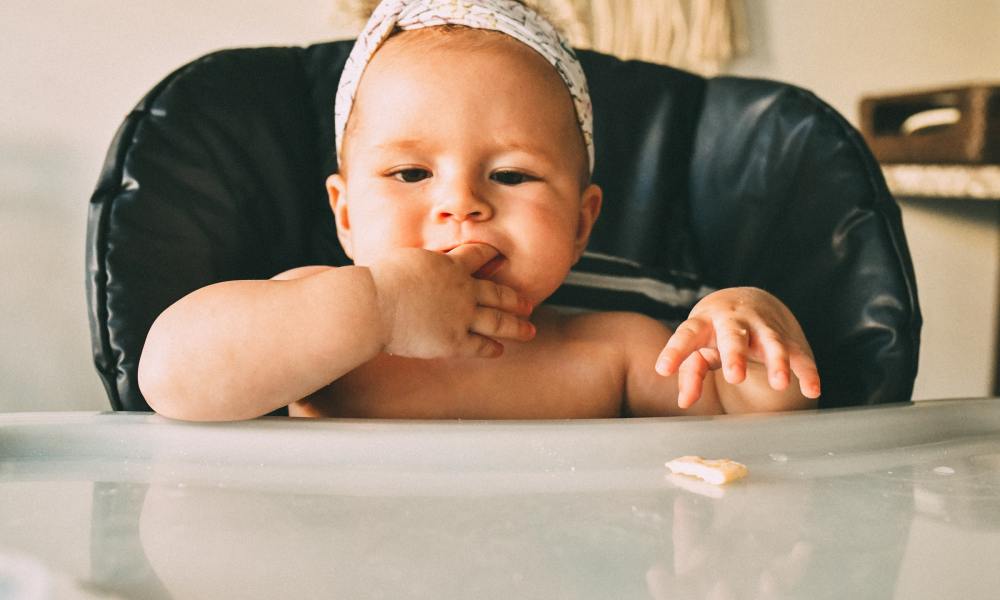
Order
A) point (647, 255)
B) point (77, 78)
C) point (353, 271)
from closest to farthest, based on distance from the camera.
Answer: point (353, 271) < point (647, 255) < point (77, 78)

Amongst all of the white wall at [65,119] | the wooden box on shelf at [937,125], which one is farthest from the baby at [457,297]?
the wooden box on shelf at [937,125]

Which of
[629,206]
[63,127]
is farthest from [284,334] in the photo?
[63,127]

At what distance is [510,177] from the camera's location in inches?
34.6

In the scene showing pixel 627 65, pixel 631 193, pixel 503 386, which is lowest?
pixel 503 386

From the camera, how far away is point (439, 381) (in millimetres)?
894

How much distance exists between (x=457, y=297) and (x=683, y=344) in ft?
0.64

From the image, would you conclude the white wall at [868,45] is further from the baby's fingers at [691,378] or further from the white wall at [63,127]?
the baby's fingers at [691,378]

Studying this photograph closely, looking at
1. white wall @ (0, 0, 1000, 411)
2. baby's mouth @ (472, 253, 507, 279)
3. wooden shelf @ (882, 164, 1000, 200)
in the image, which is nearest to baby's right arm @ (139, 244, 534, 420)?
baby's mouth @ (472, 253, 507, 279)

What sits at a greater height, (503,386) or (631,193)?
(631,193)

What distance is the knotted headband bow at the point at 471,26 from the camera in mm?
913

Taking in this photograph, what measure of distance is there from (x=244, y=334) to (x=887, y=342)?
1.94 feet

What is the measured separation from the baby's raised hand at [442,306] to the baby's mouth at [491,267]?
0.02m

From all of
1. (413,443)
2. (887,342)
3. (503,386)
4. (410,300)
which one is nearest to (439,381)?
(503,386)

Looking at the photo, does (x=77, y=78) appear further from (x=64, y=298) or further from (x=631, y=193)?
(x=631, y=193)
